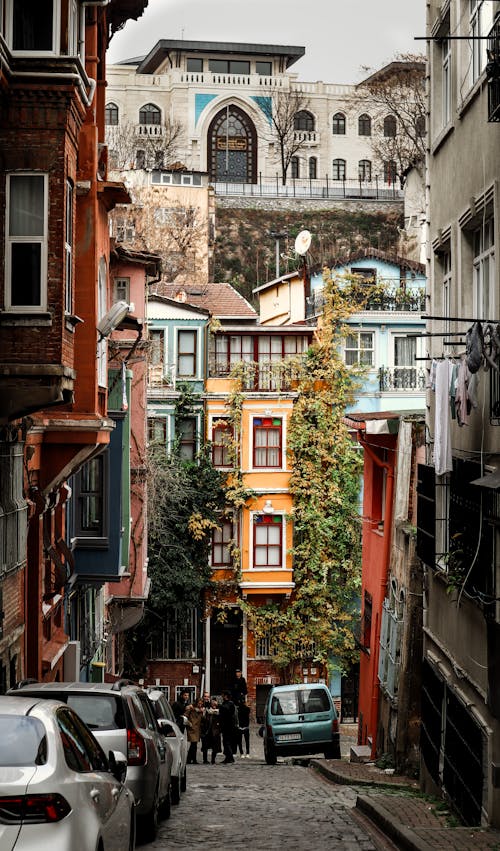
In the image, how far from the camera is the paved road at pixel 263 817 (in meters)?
14.4

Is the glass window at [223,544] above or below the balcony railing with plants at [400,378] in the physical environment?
below

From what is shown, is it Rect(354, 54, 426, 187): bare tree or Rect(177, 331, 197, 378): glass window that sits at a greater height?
Rect(354, 54, 426, 187): bare tree

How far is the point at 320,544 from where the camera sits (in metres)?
46.9

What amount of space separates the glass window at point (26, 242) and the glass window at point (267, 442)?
1248 inches

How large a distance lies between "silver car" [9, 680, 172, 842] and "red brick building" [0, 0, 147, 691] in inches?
144

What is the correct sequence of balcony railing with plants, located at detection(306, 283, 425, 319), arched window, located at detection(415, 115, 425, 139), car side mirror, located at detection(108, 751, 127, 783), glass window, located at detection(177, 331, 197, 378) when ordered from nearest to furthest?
car side mirror, located at detection(108, 751, 127, 783) → glass window, located at detection(177, 331, 197, 378) → balcony railing with plants, located at detection(306, 283, 425, 319) → arched window, located at detection(415, 115, 425, 139)

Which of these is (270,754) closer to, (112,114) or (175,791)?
(175,791)

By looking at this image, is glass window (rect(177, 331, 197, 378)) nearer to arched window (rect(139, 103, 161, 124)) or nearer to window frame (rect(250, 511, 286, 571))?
window frame (rect(250, 511, 286, 571))

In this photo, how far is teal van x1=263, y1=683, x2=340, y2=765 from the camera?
99.0ft

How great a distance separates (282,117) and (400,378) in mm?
54514

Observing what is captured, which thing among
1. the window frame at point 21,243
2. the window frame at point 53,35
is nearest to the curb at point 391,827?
the window frame at point 21,243

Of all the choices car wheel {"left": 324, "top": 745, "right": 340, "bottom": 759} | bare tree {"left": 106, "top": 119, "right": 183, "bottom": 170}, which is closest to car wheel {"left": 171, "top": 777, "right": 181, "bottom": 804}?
car wheel {"left": 324, "top": 745, "right": 340, "bottom": 759}

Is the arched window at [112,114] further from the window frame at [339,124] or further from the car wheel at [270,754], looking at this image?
the car wheel at [270,754]

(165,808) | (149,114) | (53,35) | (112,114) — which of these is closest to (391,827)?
(165,808)
